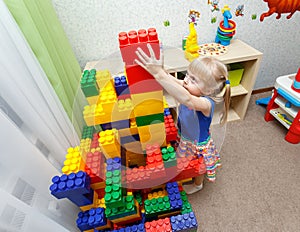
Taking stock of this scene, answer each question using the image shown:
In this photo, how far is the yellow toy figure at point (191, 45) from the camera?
3.86 ft

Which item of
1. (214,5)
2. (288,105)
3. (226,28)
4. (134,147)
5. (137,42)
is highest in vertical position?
(137,42)

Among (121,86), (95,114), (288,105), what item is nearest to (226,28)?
(288,105)

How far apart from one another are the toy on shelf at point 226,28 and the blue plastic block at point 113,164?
105 centimetres

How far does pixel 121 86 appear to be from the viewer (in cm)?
73

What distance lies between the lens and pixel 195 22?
1.30m

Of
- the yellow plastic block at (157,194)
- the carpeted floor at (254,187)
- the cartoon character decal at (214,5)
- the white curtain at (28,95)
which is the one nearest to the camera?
the white curtain at (28,95)

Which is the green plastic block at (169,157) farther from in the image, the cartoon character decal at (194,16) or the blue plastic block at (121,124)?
the cartoon character decal at (194,16)

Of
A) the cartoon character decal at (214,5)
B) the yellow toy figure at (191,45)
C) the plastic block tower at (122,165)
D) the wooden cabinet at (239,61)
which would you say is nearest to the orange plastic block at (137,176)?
the plastic block tower at (122,165)

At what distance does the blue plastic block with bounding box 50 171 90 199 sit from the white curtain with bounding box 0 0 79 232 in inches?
3.6

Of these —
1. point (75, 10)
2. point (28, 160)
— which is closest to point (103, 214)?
point (28, 160)

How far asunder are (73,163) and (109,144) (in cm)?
16

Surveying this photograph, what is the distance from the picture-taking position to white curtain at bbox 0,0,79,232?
58cm

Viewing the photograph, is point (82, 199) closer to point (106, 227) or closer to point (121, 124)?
point (106, 227)

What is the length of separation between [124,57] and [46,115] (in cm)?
47
